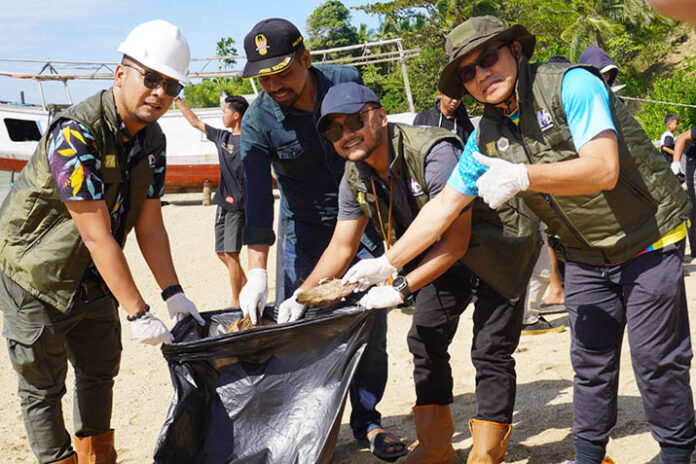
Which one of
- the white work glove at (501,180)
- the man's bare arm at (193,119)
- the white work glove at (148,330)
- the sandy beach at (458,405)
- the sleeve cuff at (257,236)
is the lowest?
the sandy beach at (458,405)

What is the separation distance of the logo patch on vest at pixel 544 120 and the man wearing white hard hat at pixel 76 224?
1.51 m

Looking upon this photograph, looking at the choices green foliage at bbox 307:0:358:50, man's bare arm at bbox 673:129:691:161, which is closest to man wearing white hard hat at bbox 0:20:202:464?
man's bare arm at bbox 673:129:691:161

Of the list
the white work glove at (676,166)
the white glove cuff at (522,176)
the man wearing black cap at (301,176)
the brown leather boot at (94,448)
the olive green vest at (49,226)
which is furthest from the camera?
the white work glove at (676,166)

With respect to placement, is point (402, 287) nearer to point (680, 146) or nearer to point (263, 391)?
point (263, 391)

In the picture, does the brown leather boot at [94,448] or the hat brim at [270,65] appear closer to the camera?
the hat brim at [270,65]

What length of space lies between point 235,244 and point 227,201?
1.40ft

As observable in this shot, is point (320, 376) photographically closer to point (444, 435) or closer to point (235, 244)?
point (444, 435)

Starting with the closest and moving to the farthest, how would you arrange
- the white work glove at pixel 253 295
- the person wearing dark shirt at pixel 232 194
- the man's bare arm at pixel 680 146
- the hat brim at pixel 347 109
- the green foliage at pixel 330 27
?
the hat brim at pixel 347 109
the white work glove at pixel 253 295
the person wearing dark shirt at pixel 232 194
the man's bare arm at pixel 680 146
the green foliage at pixel 330 27

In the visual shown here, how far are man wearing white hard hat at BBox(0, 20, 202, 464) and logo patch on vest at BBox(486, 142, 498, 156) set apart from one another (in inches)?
52.5

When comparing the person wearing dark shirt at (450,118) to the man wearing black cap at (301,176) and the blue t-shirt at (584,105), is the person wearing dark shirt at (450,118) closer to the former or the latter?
the man wearing black cap at (301,176)

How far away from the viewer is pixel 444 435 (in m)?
3.32

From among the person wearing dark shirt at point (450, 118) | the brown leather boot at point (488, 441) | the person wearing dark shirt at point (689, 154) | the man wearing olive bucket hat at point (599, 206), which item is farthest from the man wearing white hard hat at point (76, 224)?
the person wearing dark shirt at point (689, 154)

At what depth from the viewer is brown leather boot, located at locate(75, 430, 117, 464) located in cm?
343

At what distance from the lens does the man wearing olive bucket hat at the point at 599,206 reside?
254 cm
